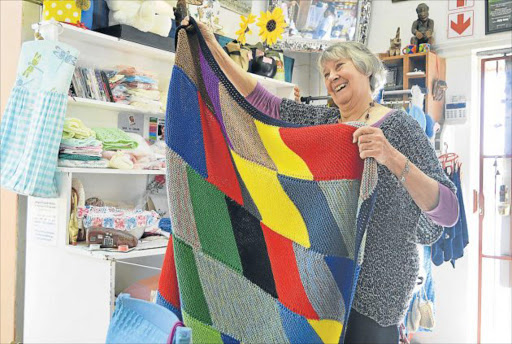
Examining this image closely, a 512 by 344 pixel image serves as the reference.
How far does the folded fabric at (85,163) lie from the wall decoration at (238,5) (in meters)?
1.90

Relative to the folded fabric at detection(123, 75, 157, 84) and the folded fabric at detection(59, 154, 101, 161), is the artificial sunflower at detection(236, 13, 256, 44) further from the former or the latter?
the folded fabric at detection(59, 154, 101, 161)

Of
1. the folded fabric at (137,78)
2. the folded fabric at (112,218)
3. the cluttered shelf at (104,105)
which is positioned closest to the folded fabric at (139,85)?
the folded fabric at (137,78)

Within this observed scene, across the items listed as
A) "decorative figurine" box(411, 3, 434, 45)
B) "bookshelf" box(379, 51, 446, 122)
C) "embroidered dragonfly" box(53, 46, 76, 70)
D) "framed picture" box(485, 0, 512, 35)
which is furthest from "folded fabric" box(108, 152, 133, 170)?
"framed picture" box(485, 0, 512, 35)

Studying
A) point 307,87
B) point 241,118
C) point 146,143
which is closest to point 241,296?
point 241,118

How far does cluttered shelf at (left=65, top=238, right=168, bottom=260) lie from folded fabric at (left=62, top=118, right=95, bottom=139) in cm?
55

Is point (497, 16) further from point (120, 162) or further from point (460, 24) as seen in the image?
point (120, 162)

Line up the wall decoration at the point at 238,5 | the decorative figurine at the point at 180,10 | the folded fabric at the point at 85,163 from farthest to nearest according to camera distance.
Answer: the wall decoration at the point at 238,5 → the decorative figurine at the point at 180,10 → the folded fabric at the point at 85,163

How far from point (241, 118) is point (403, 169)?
1.51 ft

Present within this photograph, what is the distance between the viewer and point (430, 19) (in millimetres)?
4074

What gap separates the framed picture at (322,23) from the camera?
4402mm

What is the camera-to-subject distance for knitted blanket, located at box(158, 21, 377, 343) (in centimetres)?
118

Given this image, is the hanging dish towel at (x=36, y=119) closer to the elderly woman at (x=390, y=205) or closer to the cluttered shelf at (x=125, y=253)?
the cluttered shelf at (x=125, y=253)

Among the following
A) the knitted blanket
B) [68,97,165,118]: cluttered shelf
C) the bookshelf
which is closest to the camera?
the knitted blanket

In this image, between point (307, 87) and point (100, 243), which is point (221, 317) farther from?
point (307, 87)
